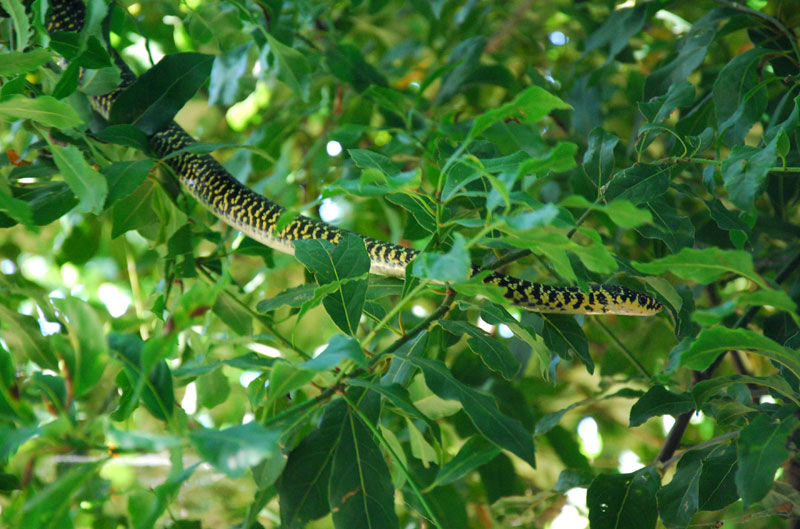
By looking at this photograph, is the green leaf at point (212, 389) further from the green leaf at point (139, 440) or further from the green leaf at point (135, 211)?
the green leaf at point (139, 440)

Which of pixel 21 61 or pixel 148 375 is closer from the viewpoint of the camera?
pixel 148 375

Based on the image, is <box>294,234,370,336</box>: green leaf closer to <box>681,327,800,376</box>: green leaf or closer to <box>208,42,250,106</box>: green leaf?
<box>681,327,800,376</box>: green leaf

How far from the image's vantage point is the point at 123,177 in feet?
4.51

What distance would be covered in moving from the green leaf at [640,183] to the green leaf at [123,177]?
2.93 feet

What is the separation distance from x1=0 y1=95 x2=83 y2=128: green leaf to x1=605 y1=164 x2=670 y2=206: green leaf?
91cm

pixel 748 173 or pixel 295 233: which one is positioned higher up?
pixel 748 173

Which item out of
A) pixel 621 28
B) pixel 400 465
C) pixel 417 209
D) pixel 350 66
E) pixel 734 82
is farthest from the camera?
pixel 350 66

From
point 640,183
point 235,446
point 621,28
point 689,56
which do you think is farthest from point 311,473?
point 621,28

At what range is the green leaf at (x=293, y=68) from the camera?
178cm

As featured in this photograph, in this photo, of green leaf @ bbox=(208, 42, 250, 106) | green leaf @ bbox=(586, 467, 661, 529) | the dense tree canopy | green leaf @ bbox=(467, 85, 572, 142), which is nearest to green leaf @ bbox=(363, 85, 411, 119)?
the dense tree canopy

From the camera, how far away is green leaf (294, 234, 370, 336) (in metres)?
1.17

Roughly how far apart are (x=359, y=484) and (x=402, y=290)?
0.36 meters

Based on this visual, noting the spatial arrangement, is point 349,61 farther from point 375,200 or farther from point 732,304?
point 732,304

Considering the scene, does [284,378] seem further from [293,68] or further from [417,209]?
[293,68]
